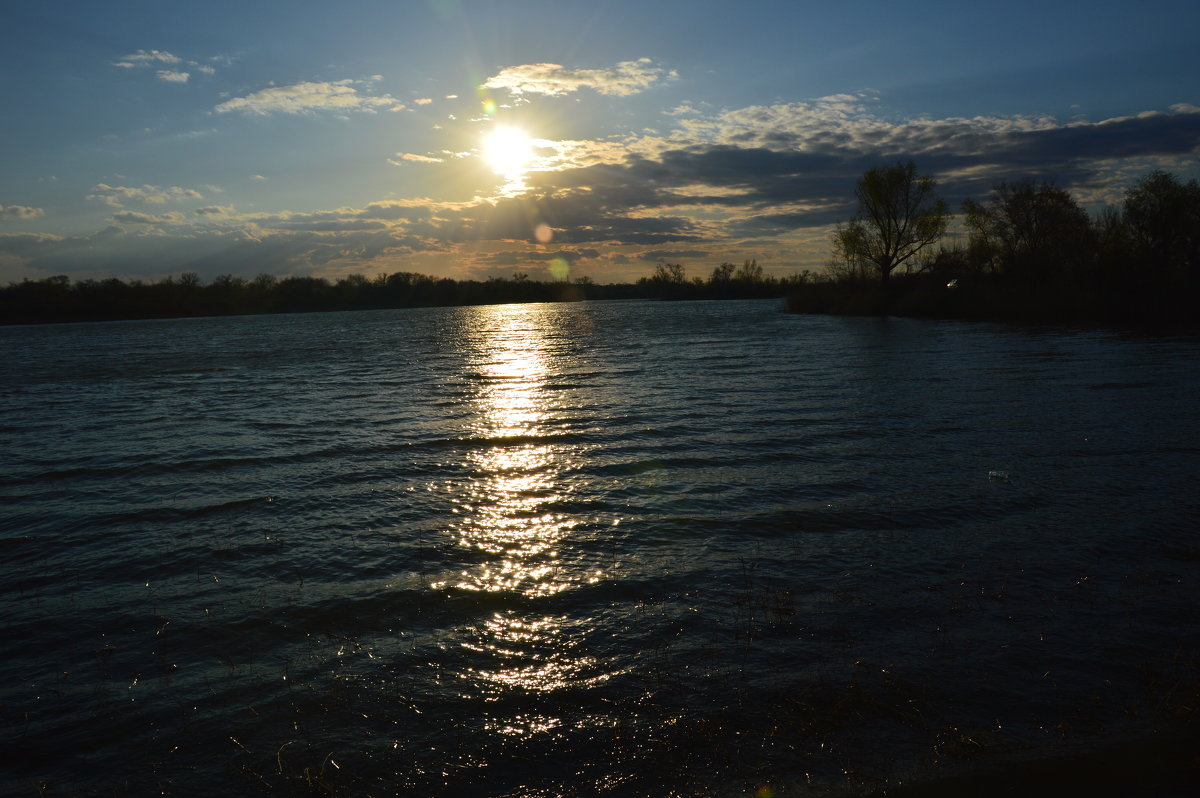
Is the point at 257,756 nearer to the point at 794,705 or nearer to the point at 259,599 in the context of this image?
the point at 259,599

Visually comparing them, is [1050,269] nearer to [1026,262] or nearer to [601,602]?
[1026,262]

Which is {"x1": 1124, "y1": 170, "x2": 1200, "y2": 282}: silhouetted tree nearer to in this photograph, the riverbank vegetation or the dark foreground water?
the riverbank vegetation

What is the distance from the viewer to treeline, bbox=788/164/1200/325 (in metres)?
51.3

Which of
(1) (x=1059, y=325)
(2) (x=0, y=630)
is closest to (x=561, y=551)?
(2) (x=0, y=630)

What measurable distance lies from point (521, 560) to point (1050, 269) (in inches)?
2603

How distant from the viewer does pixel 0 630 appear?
334 inches

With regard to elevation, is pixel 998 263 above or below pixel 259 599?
above

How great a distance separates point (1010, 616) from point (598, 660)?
15.2 feet

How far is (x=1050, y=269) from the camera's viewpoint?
6081 centimetres

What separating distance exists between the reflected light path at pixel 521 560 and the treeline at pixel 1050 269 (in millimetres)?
49692

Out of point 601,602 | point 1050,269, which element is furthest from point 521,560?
point 1050,269

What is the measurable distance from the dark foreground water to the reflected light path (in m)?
0.05

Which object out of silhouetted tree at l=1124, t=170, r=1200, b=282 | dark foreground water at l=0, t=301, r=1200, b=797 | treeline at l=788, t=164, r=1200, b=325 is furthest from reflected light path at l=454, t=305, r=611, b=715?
silhouetted tree at l=1124, t=170, r=1200, b=282

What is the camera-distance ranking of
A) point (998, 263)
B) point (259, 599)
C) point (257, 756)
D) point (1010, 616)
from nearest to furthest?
point (257, 756)
point (1010, 616)
point (259, 599)
point (998, 263)
